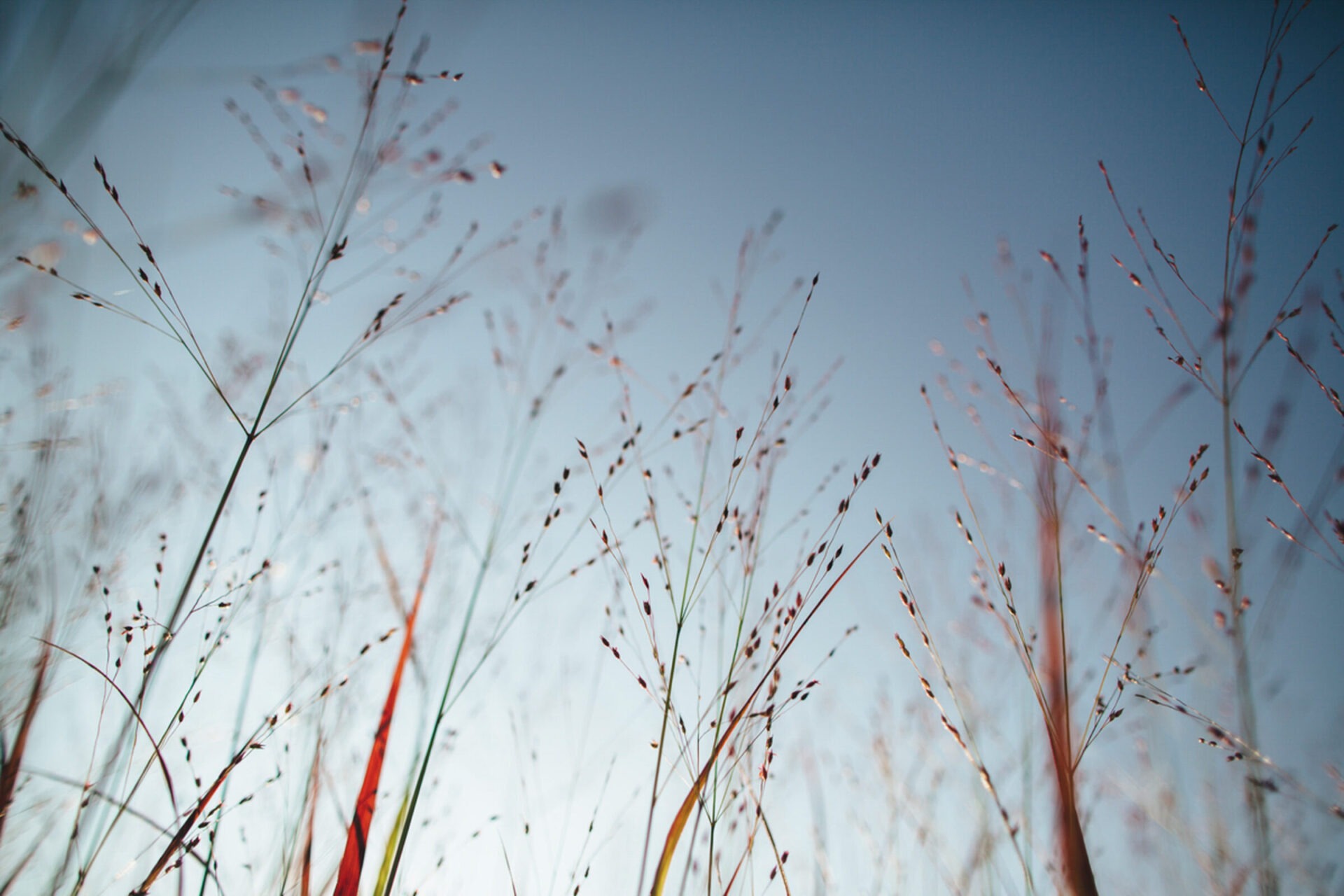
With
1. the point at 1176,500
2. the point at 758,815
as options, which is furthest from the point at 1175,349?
the point at 758,815

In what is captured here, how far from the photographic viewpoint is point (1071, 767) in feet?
2.39

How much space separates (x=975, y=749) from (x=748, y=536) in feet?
1.72

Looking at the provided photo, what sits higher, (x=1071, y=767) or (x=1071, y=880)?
(x=1071, y=767)

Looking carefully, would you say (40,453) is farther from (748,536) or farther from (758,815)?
(758,815)

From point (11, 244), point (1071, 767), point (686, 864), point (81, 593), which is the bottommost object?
point (686, 864)

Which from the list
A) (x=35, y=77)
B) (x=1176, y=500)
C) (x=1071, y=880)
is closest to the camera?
(x=1071, y=880)

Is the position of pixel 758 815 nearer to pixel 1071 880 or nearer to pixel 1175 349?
pixel 1071 880

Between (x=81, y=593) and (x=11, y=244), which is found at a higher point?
(x=11, y=244)

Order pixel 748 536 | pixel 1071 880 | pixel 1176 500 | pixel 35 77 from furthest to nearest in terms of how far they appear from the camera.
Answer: pixel 748 536
pixel 1176 500
pixel 35 77
pixel 1071 880

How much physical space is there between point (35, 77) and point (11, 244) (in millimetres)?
392

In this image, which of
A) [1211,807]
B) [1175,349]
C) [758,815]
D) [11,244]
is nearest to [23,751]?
[11,244]

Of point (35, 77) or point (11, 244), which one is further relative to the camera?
point (11, 244)

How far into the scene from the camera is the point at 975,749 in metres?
0.98

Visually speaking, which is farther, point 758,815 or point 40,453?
point 40,453
